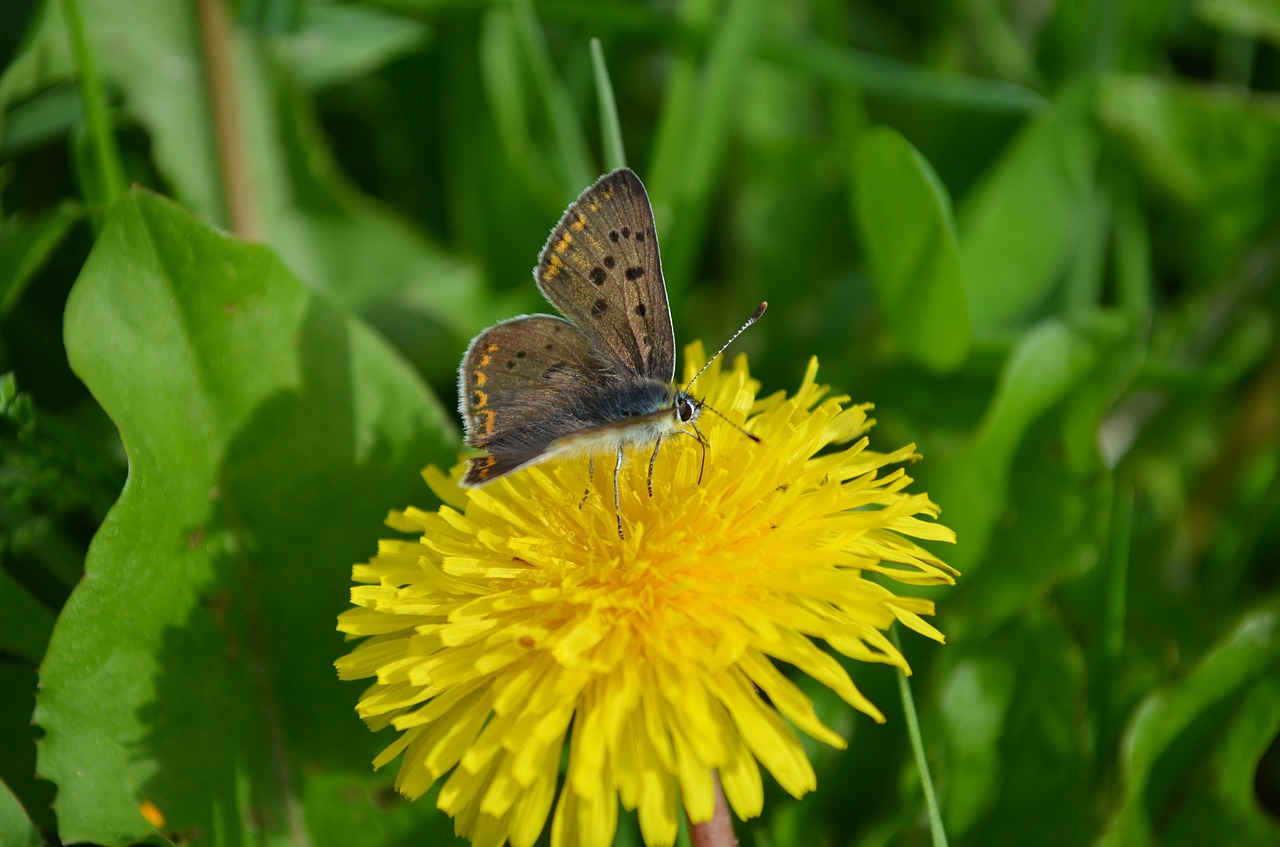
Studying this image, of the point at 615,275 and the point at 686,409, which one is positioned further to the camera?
the point at 615,275

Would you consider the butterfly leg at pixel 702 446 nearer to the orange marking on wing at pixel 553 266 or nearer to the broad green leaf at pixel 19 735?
the orange marking on wing at pixel 553 266

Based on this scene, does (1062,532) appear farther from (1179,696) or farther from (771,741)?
(771,741)

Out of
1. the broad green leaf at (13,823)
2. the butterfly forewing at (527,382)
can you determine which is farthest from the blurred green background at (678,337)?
the butterfly forewing at (527,382)

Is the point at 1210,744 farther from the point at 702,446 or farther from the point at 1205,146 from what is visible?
the point at 1205,146

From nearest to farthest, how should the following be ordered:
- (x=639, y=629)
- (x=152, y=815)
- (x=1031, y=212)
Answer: (x=639, y=629) < (x=152, y=815) < (x=1031, y=212)

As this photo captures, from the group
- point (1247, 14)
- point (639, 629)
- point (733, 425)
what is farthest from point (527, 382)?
point (1247, 14)

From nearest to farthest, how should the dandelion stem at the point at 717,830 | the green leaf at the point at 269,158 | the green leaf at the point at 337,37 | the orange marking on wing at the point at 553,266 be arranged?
the dandelion stem at the point at 717,830 < the orange marking on wing at the point at 553,266 < the green leaf at the point at 269,158 < the green leaf at the point at 337,37

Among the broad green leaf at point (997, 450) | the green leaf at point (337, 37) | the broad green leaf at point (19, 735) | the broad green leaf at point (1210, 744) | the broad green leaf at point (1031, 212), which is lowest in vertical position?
the broad green leaf at point (1210, 744)
